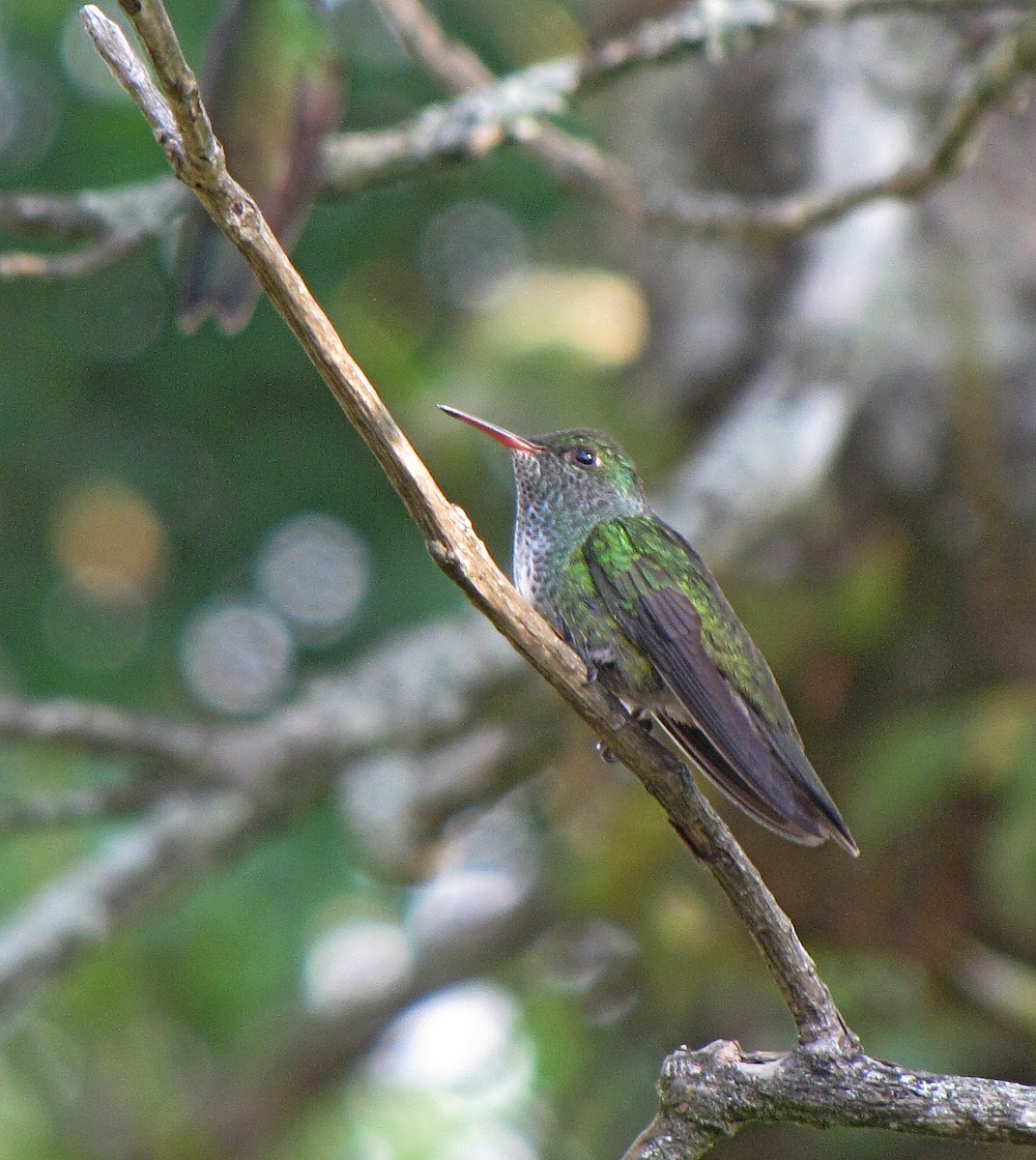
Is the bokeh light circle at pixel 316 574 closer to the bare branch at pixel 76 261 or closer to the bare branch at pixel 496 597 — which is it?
the bare branch at pixel 76 261

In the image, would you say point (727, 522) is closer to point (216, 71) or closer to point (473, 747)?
point (473, 747)

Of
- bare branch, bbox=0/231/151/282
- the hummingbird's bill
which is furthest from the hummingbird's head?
bare branch, bbox=0/231/151/282

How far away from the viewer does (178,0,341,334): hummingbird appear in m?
3.77

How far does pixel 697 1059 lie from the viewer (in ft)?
6.97

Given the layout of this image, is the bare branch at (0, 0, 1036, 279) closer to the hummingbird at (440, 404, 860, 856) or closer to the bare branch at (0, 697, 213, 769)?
the hummingbird at (440, 404, 860, 856)

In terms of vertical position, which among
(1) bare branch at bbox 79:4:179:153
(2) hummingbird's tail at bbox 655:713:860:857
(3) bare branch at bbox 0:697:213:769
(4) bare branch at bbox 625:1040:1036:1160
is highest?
(3) bare branch at bbox 0:697:213:769

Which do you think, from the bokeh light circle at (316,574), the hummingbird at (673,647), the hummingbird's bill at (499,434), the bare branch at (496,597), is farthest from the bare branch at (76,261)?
the bokeh light circle at (316,574)

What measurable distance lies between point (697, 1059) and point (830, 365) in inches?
152

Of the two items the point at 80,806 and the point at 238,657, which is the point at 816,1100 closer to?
the point at 80,806

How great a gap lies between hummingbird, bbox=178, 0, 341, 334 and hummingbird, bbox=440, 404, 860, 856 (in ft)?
3.23

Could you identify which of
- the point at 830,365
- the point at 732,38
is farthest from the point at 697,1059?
the point at 830,365

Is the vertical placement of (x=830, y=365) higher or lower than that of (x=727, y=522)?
higher

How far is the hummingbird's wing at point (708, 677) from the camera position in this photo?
244cm

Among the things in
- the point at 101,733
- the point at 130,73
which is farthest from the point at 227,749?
the point at 130,73
